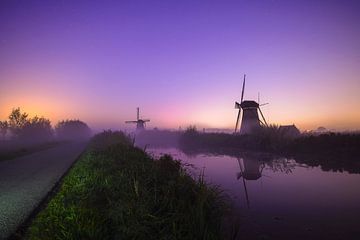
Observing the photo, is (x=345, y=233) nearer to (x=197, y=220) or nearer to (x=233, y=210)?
(x=233, y=210)

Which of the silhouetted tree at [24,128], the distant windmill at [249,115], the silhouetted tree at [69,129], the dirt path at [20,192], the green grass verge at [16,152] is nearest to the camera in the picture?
the dirt path at [20,192]

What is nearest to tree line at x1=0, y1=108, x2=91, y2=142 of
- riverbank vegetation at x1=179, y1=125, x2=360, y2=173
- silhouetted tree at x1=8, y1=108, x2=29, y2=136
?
silhouetted tree at x1=8, y1=108, x2=29, y2=136

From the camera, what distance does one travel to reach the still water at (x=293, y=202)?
8.49 m

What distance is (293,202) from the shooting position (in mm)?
11680

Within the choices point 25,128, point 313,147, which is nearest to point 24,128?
point 25,128

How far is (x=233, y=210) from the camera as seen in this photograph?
10422mm

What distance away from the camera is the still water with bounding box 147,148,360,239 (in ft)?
27.9

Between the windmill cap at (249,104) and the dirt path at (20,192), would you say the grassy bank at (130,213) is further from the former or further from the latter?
the windmill cap at (249,104)

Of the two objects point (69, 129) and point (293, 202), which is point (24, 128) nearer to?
point (69, 129)

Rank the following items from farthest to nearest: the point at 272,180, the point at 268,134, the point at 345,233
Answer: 1. the point at 268,134
2. the point at 272,180
3. the point at 345,233

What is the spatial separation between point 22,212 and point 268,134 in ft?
99.0

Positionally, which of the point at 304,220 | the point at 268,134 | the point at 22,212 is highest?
the point at 268,134

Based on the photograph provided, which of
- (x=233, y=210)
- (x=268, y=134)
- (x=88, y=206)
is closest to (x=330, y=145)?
(x=268, y=134)

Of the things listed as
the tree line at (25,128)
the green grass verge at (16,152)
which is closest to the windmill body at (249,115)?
the green grass verge at (16,152)
